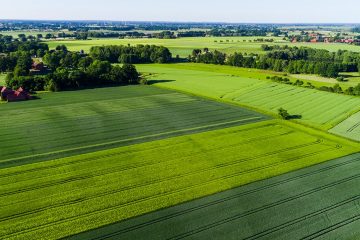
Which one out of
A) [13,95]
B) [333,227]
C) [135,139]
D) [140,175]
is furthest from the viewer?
[13,95]

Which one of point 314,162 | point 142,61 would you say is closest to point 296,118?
point 314,162

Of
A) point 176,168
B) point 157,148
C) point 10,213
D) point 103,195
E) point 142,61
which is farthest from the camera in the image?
point 142,61

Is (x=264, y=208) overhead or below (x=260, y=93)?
below

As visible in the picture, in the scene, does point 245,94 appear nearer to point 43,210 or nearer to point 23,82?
point 23,82

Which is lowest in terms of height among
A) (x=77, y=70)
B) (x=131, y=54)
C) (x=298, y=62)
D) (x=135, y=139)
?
(x=135, y=139)

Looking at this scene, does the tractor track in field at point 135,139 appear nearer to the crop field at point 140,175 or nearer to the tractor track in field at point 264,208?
the crop field at point 140,175

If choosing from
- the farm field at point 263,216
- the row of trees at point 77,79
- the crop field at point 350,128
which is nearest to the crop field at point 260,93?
the crop field at point 350,128

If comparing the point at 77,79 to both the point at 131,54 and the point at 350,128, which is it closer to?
the point at 131,54

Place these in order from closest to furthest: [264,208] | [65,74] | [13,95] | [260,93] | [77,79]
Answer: [264,208], [13,95], [260,93], [65,74], [77,79]

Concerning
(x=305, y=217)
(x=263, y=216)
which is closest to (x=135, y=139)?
(x=263, y=216)
